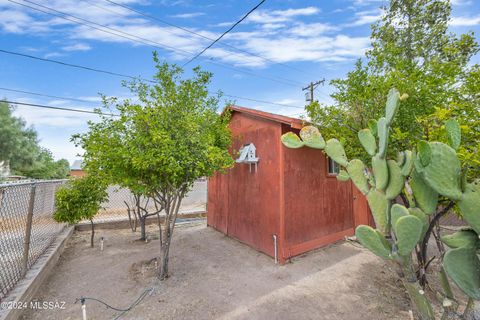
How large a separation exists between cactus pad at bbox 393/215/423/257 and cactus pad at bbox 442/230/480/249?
27cm

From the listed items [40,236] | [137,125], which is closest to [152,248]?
[40,236]

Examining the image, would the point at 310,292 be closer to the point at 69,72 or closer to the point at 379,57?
the point at 379,57

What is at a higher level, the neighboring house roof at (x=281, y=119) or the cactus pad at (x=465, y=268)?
the neighboring house roof at (x=281, y=119)

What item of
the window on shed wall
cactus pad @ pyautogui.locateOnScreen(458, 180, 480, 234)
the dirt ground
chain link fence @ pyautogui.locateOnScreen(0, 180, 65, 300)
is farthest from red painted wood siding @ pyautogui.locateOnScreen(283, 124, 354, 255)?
chain link fence @ pyautogui.locateOnScreen(0, 180, 65, 300)

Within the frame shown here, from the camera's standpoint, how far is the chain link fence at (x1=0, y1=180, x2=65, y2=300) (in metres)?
3.06

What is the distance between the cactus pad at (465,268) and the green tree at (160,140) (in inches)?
123

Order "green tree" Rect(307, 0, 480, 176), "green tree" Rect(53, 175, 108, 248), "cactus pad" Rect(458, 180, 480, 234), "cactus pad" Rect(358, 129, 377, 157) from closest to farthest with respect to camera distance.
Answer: "cactus pad" Rect(458, 180, 480, 234)
"cactus pad" Rect(358, 129, 377, 157)
"green tree" Rect(307, 0, 480, 176)
"green tree" Rect(53, 175, 108, 248)

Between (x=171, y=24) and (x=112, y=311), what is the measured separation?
26.1ft

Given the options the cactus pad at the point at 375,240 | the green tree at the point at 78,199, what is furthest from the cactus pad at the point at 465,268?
the green tree at the point at 78,199

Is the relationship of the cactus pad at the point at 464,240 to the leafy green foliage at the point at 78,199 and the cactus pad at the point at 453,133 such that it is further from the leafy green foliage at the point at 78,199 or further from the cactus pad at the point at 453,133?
the leafy green foliage at the point at 78,199

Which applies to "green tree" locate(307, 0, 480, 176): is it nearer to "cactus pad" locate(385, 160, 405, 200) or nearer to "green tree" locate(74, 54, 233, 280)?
"cactus pad" locate(385, 160, 405, 200)

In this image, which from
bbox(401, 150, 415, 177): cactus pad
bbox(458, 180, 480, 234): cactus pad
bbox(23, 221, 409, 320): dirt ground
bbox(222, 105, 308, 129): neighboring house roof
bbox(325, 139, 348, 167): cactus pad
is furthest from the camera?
bbox(222, 105, 308, 129): neighboring house roof

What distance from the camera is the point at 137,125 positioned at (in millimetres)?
3764

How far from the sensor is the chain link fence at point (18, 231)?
3064 millimetres
